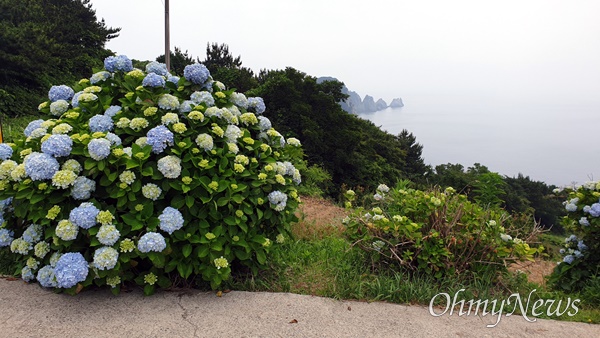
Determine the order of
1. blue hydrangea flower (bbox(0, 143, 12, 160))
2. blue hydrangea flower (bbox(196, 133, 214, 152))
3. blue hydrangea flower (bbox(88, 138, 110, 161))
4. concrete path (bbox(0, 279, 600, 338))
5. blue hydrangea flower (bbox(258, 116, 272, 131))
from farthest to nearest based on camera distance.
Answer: blue hydrangea flower (bbox(258, 116, 272, 131)), blue hydrangea flower (bbox(0, 143, 12, 160)), blue hydrangea flower (bbox(196, 133, 214, 152)), blue hydrangea flower (bbox(88, 138, 110, 161)), concrete path (bbox(0, 279, 600, 338))

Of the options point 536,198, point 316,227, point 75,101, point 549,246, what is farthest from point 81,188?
point 536,198

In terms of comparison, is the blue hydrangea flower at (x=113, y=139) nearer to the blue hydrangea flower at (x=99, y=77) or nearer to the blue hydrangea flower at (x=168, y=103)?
the blue hydrangea flower at (x=168, y=103)

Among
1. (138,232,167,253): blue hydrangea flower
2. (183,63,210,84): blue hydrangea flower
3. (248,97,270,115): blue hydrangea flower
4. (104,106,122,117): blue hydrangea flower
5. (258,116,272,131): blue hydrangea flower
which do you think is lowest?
(138,232,167,253): blue hydrangea flower

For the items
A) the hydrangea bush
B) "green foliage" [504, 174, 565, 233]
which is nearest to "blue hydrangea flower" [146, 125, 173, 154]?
the hydrangea bush

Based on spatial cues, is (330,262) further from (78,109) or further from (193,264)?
(78,109)

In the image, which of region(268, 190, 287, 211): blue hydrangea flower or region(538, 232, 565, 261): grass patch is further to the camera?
region(538, 232, 565, 261): grass patch

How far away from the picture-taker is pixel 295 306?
8.51ft

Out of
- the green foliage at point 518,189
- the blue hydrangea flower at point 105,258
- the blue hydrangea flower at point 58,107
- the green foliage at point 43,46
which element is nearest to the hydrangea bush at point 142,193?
the blue hydrangea flower at point 105,258

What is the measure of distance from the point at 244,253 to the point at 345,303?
73cm

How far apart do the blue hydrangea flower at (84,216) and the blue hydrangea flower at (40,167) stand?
263 mm

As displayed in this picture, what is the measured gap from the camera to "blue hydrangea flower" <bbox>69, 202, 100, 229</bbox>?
2330mm

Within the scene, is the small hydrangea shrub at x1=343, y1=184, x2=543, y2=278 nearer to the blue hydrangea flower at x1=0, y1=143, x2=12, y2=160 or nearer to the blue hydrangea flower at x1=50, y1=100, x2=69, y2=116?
the blue hydrangea flower at x1=50, y1=100, x2=69, y2=116

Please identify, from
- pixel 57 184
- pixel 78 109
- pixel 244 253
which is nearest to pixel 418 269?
pixel 244 253

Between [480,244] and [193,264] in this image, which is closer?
[193,264]
